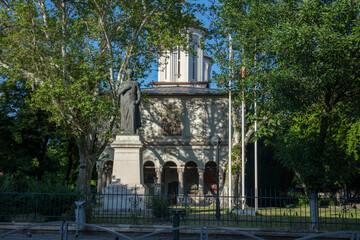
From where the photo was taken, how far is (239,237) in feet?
31.2

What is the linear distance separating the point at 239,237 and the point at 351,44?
217 inches

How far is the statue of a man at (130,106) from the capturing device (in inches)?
499

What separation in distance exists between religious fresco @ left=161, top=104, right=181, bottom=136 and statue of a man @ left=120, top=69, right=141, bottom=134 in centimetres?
1818

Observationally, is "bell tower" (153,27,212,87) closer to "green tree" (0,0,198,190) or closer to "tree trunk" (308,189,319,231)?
"green tree" (0,0,198,190)

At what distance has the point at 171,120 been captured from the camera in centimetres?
3131

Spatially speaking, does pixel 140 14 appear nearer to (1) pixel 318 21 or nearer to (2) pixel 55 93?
(2) pixel 55 93

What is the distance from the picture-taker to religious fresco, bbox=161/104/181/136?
3117 cm

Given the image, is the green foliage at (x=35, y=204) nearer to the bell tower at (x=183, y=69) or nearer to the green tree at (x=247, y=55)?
the green tree at (x=247, y=55)

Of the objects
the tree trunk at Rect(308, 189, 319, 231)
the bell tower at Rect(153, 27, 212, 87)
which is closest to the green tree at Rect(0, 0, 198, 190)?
the tree trunk at Rect(308, 189, 319, 231)

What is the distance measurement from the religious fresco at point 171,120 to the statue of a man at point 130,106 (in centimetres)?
1818

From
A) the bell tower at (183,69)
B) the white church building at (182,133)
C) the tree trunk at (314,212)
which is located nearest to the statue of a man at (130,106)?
the tree trunk at (314,212)

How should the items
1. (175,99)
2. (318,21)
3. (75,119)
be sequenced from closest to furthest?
(318,21) < (75,119) < (175,99)

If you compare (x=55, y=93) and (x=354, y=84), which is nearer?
(x=354, y=84)

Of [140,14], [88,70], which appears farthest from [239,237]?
[140,14]
